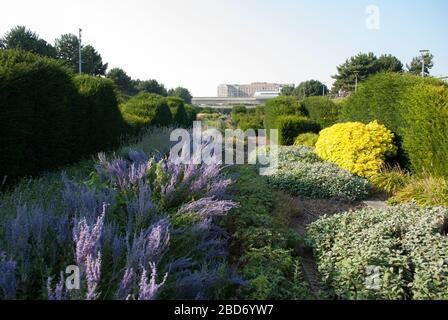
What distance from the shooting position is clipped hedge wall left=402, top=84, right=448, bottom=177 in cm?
660

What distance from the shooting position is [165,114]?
16.5 m

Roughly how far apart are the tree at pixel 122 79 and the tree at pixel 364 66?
29.6 metres

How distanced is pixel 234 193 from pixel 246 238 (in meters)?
1.88

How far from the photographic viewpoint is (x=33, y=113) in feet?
19.1

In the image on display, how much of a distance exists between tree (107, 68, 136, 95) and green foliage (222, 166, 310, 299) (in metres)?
47.9

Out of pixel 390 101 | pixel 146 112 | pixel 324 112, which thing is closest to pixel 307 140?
pixel 324 112

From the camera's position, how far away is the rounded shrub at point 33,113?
4969 millimetres

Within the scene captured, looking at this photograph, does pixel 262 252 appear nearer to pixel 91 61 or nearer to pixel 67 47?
pixel 91 61

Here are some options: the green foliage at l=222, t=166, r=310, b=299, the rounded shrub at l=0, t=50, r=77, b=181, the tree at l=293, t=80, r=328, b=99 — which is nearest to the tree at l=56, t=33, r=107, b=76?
the rounded shrub at l=0, t=50, r=77, b=181

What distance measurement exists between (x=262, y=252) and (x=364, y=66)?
52.0 metres

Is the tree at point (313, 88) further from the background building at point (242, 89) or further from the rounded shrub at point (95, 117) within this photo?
the rounded shrub at point (95, 117)

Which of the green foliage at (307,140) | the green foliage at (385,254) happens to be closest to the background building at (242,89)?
the green foliage at (307,140)

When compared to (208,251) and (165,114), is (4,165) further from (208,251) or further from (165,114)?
(165,114)

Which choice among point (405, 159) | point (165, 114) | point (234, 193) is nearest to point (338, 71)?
point (165, 114)
